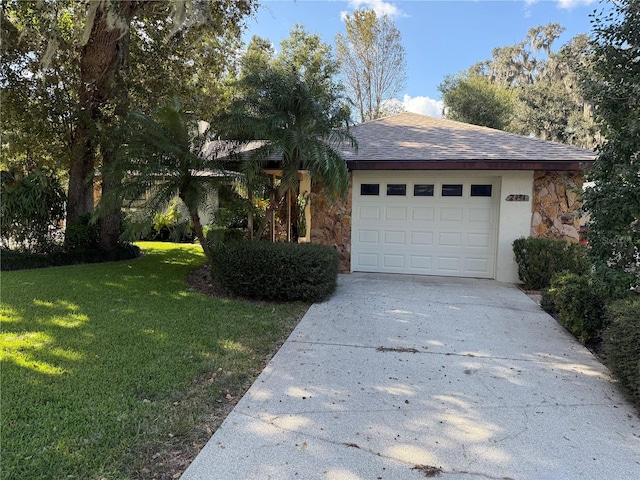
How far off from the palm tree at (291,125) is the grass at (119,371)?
7.54ft

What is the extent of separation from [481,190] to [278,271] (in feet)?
16.3

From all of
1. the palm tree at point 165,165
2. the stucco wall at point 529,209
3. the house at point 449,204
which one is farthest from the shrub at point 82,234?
the stucco wall at point 529,209

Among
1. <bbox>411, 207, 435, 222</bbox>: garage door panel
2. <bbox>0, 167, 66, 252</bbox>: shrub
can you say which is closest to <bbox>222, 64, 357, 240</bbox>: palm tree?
<bbox>411, 207, 435, 222</bbox>: garage door panel

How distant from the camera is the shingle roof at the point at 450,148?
25.1 feet

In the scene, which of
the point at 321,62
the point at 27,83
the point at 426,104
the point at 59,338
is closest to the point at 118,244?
the point at 27,83

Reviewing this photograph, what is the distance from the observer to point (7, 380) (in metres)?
3.38

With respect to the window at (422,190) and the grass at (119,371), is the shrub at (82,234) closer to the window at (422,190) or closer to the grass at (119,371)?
the grass at (119,371)

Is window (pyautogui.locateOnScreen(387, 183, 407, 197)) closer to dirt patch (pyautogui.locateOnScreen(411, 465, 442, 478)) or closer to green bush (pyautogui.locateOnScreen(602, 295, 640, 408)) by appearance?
green bush (pyautogui.locateOnScreen(602, 295, 640, 408))

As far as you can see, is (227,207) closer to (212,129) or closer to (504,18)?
(212,129)

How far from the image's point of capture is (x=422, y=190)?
863cm

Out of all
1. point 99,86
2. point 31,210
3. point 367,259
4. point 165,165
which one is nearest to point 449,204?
point 367,259

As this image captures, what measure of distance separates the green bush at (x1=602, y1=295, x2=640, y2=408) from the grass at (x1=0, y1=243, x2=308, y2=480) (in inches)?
130

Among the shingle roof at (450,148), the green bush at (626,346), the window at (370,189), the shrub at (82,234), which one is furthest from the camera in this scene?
the shrub at (82,234)

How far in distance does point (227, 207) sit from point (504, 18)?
11125 mm
